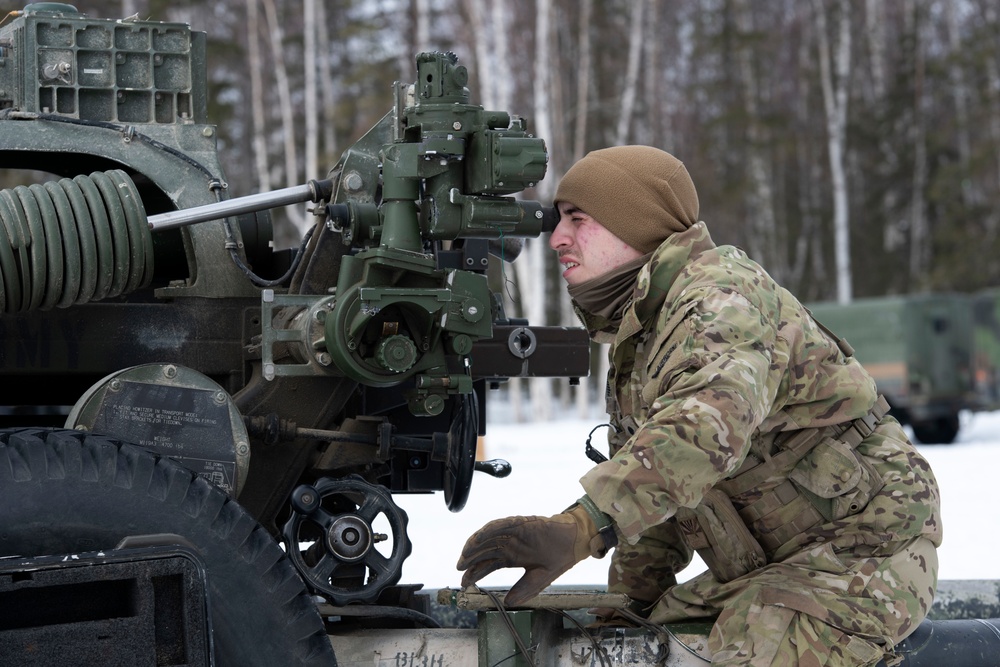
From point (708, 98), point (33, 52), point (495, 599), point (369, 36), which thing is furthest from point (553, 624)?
point (708, 98)

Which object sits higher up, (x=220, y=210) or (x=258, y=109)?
(x=258, y=109)

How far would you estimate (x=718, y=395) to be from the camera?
2326mm

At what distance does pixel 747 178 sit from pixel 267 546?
25.9 m

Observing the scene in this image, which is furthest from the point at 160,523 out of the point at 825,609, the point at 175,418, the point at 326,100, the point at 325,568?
the point at 326,100

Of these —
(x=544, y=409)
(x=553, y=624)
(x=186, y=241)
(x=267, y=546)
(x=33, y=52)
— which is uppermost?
(x=33, y=52)

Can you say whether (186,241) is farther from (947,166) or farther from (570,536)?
(947,166)

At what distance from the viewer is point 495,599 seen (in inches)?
105

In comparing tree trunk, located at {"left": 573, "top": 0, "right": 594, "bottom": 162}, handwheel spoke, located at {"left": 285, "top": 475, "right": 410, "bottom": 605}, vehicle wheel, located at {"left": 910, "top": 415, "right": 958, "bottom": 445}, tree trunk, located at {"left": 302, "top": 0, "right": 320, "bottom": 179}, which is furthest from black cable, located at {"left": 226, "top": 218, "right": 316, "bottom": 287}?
tree trunk, located at {"left": 573, "top": 0, "right": 594, "bottom": 162}

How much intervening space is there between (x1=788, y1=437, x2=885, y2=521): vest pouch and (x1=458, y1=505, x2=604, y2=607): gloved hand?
2.24 ft

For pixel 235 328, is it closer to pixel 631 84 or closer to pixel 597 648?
pixel 597 648

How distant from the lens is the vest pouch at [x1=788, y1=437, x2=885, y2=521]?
9.07 feet

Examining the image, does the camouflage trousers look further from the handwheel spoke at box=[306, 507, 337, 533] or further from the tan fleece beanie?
the handwheel spoke at box=[306, 507, 337, 533]

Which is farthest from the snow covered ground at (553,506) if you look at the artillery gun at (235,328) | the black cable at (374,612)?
the artillery gun at (235,328)

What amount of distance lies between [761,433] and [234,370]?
1.33 meters
